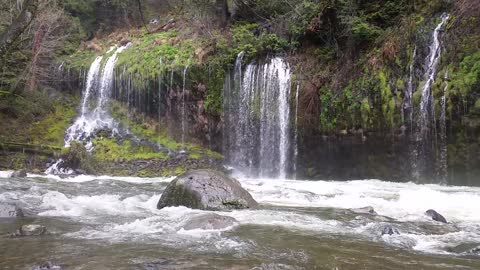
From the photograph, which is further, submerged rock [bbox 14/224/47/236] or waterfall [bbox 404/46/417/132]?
waterfall [bbox 404/46/417/132]

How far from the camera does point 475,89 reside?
41.5 ft

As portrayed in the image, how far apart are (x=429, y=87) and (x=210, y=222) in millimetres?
9373

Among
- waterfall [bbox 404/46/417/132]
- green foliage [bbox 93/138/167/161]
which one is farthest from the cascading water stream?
waterfall [bbox 404/46/417/132]

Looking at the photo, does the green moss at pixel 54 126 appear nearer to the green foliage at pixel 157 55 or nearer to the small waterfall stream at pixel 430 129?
the green foliage at pixel 157 55

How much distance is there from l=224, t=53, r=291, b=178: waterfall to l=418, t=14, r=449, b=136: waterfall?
513cm

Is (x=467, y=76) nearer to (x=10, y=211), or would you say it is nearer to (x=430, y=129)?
(x=430, y=129)

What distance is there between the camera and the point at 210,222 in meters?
7.39

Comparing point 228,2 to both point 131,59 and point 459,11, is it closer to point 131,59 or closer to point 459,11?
point 131,59

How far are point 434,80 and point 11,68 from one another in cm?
1937

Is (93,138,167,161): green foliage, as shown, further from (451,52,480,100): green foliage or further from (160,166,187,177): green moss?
(451,52,480,100): green foliage

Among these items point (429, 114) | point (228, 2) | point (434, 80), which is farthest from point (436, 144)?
point (228, 2)

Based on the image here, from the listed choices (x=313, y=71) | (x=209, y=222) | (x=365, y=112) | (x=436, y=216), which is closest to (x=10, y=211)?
(x=209, y=222)

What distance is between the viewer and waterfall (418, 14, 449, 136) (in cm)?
1369

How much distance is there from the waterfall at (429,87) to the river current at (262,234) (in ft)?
8.84
